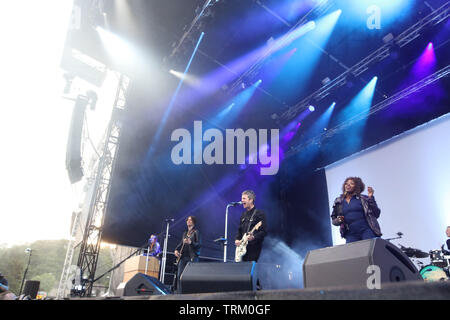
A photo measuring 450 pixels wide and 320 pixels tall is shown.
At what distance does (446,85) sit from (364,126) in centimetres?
188

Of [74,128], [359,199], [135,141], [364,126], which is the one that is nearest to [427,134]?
[364,126]

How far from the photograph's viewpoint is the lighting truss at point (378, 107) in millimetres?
5910

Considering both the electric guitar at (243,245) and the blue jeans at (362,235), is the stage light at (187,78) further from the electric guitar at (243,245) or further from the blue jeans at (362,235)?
the blue jeans at (362,235)

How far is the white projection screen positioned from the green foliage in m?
6.61

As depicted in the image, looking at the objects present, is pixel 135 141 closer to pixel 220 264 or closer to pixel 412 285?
pixel 220 264

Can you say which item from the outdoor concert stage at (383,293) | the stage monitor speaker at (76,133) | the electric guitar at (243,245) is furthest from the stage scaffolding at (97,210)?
the outdoor concert stage at (383,293)

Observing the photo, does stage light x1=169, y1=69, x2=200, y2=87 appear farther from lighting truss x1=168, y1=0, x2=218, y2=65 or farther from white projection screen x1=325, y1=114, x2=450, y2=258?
white projection screen x1=325, y1=114, x2=450, y2=258

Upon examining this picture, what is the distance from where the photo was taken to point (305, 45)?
648 centimetres

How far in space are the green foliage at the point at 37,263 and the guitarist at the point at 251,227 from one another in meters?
4.76

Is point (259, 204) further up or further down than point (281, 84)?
further down

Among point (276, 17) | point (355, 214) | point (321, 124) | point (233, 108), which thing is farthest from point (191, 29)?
point (355, 214)

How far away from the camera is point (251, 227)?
361 centimetres

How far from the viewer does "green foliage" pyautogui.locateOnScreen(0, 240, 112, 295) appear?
7.51 metres

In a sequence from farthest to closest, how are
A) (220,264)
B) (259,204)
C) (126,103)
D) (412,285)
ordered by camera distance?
(259,204) → (126,103) → (220,264) → (412,285)
